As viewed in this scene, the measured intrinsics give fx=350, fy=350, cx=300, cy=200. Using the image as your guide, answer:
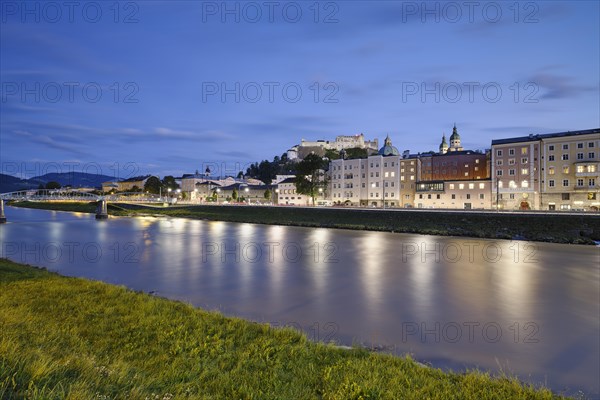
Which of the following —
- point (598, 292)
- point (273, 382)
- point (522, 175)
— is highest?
point (522, 175)

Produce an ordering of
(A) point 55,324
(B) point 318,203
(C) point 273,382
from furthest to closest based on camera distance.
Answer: (B) point 318,203
(A) point 55,324
(C) point 273,382

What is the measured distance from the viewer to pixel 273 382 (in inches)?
259

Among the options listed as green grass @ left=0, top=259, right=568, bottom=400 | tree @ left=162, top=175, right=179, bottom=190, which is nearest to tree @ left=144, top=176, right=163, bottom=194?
tree @ left=162, top=175, right=179, bottom=190

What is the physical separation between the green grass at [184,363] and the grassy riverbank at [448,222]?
42247 mm

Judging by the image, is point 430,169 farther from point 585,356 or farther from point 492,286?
point 585,356

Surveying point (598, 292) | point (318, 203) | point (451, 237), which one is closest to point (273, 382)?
point (598, 292)

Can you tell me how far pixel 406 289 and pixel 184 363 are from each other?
1535 cm

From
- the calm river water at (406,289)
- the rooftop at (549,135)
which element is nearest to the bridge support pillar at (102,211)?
the calm river water at (406,289)

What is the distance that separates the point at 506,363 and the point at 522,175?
239 feet

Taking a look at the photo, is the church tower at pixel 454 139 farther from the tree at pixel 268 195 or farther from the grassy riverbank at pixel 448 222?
the grassy riverbank at pixel 448 222

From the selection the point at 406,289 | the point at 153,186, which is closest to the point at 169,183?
the point at 153,186

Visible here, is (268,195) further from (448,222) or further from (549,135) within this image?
(549,135)

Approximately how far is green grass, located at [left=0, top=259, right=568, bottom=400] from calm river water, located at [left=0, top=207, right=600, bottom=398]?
3273 mm

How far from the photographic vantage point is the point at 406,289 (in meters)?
20.0
